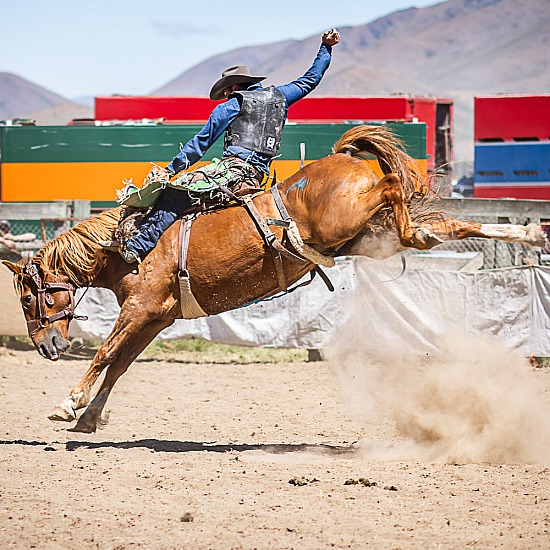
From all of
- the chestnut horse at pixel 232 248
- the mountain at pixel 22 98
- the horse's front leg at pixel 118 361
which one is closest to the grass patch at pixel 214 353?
the horse's front leg at pixel 118 361

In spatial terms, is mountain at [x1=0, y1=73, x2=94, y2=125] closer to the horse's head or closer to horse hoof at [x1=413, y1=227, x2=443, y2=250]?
the horse's head

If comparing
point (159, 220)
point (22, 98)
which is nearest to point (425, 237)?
point (159, 220)

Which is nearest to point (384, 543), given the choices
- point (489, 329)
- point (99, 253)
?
point (99, 253)

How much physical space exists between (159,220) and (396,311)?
14.7 feet

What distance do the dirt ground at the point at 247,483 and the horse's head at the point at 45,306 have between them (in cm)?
77

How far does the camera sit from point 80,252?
21.1 ft

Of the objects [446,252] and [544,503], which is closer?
[544,503]

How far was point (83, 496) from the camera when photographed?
16.5ft

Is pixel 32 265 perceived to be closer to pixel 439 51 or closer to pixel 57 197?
pixel 57 197

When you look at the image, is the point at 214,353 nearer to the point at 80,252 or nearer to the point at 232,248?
the point at 80,252

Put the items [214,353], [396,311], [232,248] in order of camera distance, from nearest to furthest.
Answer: [232,248] → [396,311] → [214,353]

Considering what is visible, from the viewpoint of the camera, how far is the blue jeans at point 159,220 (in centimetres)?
616

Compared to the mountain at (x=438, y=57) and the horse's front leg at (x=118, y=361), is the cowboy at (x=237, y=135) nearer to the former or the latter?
the horse's front leg at (x=118, y=361)

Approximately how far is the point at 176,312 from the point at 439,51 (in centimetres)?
13858
